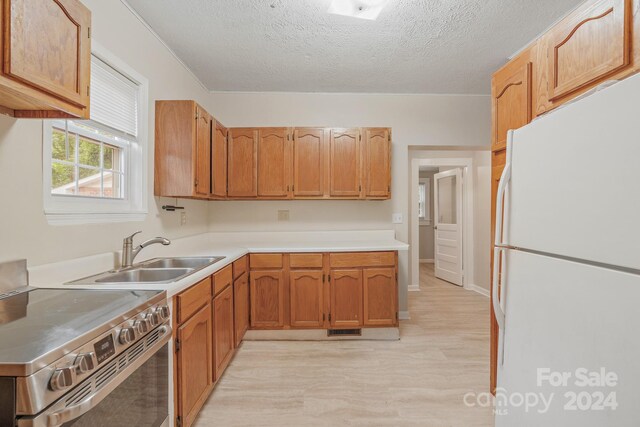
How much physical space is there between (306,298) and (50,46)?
2416 millimetres

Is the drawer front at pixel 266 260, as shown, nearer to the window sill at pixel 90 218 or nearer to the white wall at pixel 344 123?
the white wall at pixel 344 123

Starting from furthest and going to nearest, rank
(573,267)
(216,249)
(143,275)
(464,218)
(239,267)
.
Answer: (464,218), (216,249), (239,267), (143,275), (573,267)

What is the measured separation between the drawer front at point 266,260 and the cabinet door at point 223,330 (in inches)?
19.9

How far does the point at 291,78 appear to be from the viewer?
123 inches

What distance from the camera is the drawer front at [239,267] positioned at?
96.3 inches

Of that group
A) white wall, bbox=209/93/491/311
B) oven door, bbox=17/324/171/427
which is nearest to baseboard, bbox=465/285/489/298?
white wall, bbox=209/93/491/311

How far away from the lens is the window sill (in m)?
1.48

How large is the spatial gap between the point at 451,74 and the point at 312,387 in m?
3.15

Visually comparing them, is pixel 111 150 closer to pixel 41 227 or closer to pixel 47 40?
pixel 41 227

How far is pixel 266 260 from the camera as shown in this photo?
283 centimetres

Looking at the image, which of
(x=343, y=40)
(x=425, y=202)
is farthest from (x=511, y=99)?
(x=425, y=202)

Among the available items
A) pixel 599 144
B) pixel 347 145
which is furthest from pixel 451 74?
pixel 599 144

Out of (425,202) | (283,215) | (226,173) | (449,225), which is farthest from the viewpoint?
(425,202)

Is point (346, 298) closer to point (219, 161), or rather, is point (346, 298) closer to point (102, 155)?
point (219, 161)
